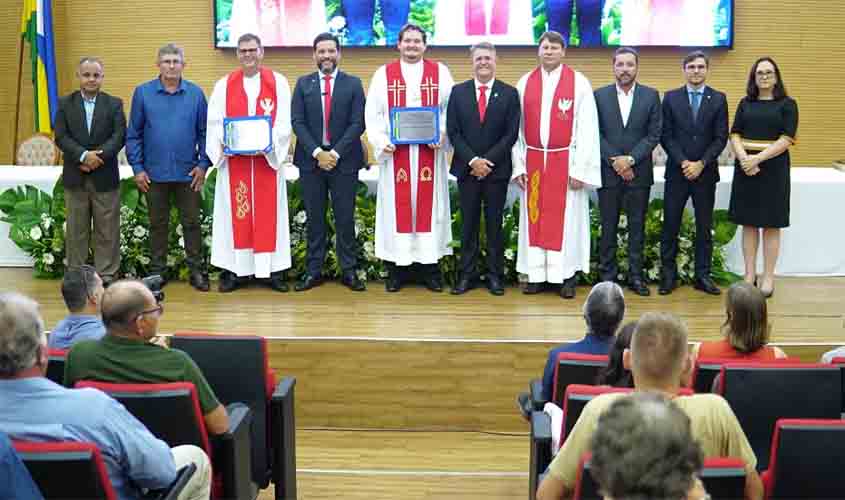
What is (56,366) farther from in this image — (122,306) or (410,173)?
(410,173)

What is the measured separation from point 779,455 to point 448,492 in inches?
88.3

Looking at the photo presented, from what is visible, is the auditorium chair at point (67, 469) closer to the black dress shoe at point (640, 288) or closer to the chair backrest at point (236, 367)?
the chair backrest at point (236, 367)

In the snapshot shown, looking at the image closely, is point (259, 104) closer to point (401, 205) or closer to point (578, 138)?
point (401, 205)

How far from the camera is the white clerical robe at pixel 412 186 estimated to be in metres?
7.16

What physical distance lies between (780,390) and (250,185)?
4428mm

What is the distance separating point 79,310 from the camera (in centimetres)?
438

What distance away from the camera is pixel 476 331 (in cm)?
624

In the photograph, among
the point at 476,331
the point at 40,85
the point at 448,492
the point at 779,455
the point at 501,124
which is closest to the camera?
the point at 779,455

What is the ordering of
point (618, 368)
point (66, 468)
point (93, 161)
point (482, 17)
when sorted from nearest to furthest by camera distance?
1. point (66, 468)
2. point (618, 368)
3. point (93, 161)
4. point (482, 17)

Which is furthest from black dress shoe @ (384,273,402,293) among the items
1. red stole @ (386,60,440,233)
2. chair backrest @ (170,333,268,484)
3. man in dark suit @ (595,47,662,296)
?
chair backrest @ (170,333,268,484)

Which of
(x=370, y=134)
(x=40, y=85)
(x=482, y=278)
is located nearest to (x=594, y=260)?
(x=482, y=278)

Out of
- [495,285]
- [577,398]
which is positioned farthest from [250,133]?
[577,398]

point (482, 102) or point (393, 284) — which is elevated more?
point (482, 102)

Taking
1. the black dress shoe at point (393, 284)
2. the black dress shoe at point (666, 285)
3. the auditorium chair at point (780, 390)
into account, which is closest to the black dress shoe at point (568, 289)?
the black dress shoe at point (666, 285)
